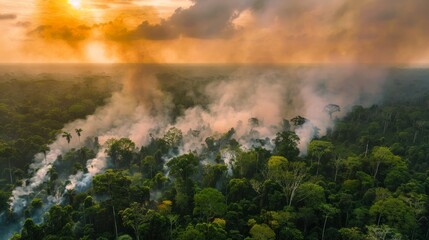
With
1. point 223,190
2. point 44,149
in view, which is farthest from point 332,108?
point 44,149

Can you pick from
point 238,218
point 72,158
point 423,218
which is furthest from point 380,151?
point 72,158

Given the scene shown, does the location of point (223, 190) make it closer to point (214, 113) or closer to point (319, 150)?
point (319, 150)

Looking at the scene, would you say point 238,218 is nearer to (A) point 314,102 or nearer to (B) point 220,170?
(B) point 220,170

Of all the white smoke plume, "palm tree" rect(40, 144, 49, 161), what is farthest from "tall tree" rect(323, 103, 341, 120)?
"palm tree" rect(40, 144, 49, 161)

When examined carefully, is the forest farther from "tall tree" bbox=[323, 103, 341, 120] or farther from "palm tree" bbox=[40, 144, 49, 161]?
"tall tree" bbox=[323, 103, 341, 120]

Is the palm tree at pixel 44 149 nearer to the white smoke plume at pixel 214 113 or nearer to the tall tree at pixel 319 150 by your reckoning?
the white smoke plume at pixel 214 113

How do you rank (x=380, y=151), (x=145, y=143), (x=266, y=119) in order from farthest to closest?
(x=266, y=119)
(x=145, y=143)
(x=380, y=151)

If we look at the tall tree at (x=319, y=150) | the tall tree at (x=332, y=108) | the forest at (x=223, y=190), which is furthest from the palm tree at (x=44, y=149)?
the tall tree at (x=332, y=108)

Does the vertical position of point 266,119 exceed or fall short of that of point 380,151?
it exceeds it
